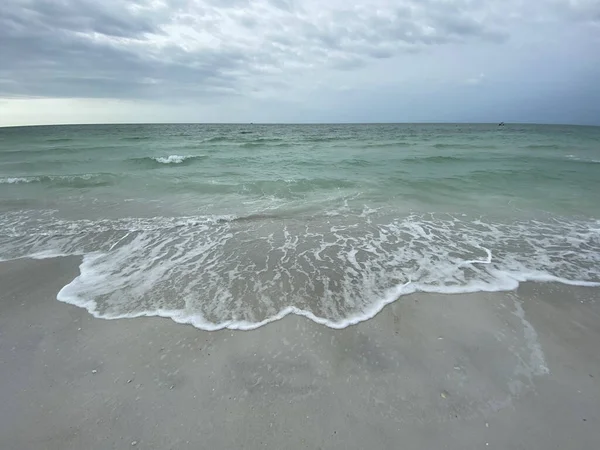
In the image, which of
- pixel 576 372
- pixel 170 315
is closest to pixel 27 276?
pixel 170 315

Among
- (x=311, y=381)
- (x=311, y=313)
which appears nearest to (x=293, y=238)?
(x=311, y=313)

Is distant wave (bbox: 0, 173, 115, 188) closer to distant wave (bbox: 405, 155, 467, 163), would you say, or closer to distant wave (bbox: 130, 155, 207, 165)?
distant wave (bbox: 130, 155, 207, 165)

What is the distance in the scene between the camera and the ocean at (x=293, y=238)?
4961 millimetres

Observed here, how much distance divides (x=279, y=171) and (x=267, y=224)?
376 inches

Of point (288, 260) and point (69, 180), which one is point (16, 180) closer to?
point (69, 180)

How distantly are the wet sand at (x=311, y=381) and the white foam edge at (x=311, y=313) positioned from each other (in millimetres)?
131

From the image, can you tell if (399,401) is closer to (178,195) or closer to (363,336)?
(363,336)

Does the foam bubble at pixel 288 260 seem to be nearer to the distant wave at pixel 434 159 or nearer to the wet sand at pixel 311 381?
the wet sand at pixel 311 381

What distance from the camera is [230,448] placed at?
8.89ft

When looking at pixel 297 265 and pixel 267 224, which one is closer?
pixel 297 265

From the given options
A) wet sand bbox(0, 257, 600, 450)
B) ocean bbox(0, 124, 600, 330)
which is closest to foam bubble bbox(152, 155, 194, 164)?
ocean bbox(0, 124, 600, 330)

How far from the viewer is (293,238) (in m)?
7.38

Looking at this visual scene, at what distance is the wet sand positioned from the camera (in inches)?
111

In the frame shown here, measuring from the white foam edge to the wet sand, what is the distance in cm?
13
